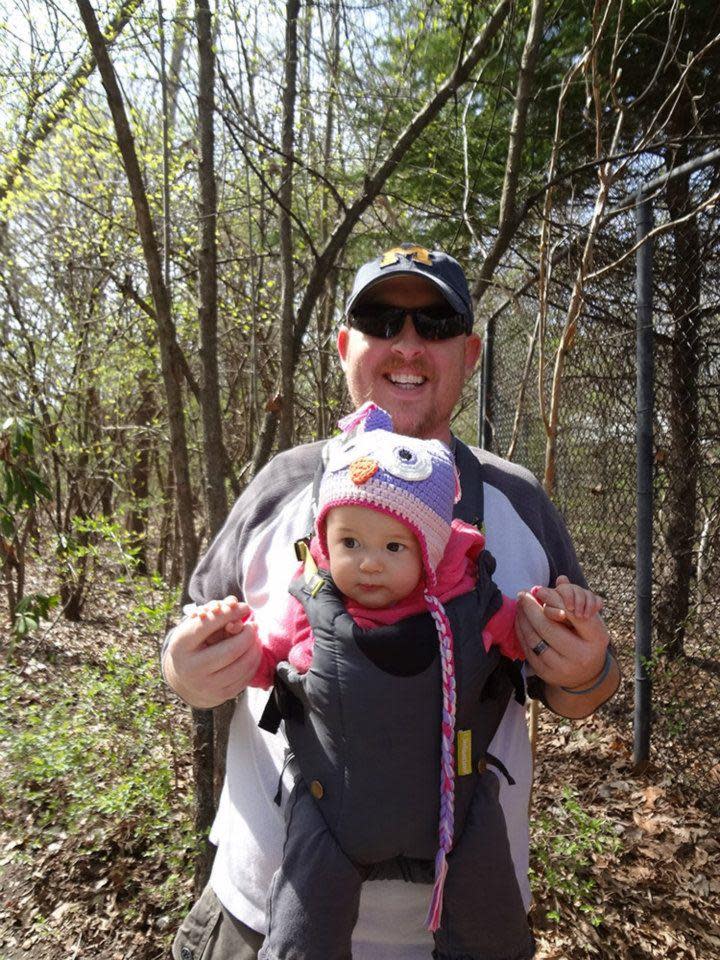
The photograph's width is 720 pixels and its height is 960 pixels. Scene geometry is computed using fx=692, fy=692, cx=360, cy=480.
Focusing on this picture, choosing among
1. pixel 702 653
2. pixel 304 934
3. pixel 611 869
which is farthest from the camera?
pixel 702 653

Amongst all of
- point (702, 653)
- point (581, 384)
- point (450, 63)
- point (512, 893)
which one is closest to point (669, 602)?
point (702, 653)

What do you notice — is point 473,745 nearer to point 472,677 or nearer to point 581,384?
point 472,677

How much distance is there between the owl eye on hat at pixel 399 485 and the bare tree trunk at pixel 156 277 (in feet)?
5.03

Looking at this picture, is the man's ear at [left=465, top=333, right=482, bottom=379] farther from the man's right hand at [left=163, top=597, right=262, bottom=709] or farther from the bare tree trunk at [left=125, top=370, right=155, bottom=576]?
the bare tree trunk at [left=125, top=370, right=155, bottom=576]

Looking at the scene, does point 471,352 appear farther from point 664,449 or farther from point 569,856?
point 664,449

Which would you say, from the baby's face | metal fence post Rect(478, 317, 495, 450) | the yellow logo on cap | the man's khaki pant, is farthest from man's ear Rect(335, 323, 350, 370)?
metal fence post Rect(478, 317, 495, 450)

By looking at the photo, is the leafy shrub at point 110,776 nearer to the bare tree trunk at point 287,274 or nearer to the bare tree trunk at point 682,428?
the bare tree trunk at point 287,274

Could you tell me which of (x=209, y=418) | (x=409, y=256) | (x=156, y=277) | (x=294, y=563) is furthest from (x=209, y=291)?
(x=294, y=563)

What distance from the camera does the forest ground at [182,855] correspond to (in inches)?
116

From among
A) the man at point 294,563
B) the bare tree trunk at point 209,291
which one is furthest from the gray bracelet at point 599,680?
the bare tree trunk at point 209,291

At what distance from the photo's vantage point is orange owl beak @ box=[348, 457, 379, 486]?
1347mm

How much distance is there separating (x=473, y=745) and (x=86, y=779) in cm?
292

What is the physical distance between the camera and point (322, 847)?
52.2 inches

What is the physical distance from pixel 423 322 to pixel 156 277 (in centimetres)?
128
